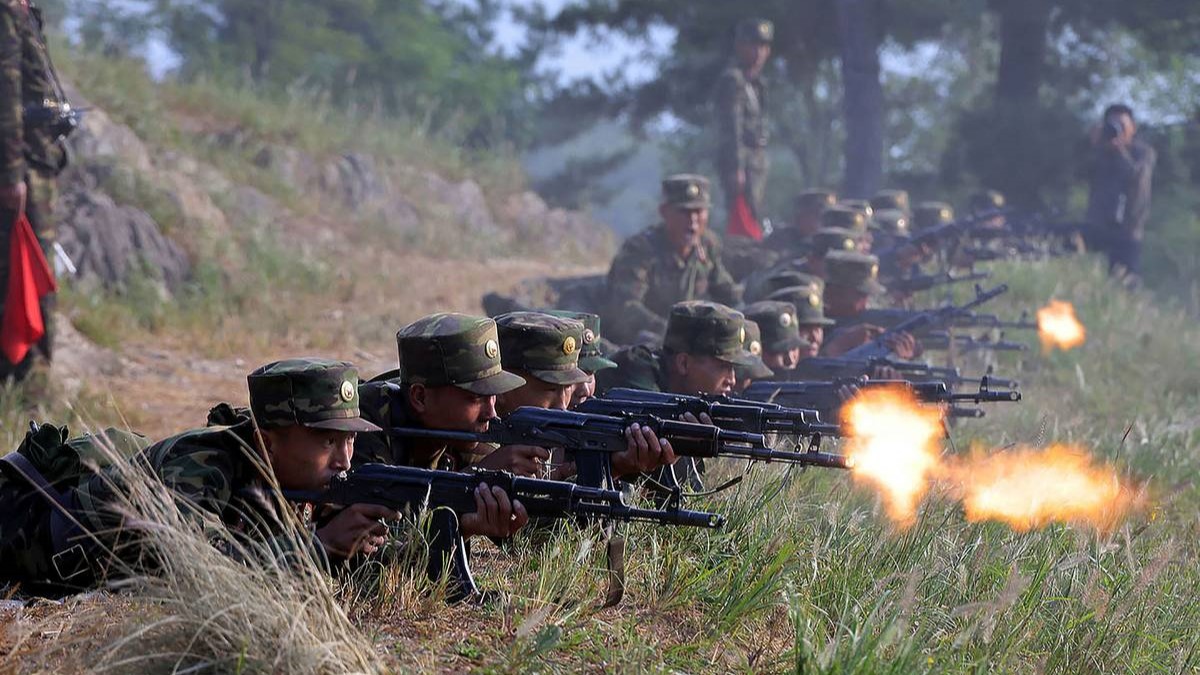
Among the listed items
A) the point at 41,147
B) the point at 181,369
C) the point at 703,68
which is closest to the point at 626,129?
the point at 703,68

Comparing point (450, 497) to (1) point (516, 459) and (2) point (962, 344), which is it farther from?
(2) point (962, 344)

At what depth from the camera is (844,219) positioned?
13578mm

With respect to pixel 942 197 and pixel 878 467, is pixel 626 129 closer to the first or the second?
pixel 942 197

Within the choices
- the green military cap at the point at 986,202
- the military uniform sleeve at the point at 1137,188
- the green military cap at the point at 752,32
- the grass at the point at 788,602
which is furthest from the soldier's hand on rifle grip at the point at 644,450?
the military uniform sleeve at the point at 1137,188

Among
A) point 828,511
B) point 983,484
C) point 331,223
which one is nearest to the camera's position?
point 828,511

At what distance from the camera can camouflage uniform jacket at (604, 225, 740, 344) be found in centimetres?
1111

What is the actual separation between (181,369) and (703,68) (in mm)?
13627

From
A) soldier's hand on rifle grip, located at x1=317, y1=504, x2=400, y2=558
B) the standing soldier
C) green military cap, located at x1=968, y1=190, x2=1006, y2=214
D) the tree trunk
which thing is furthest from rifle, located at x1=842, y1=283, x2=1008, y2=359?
the tree trunk

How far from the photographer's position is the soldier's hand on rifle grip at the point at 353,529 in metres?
4.28

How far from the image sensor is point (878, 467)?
22.4ft

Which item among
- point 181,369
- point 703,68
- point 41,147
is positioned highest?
point 703,68

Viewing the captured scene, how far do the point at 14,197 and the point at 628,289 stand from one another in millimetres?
4607

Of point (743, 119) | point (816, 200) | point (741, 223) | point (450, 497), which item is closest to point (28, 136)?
point (450, 497)

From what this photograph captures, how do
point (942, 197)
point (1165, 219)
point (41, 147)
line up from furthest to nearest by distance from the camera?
point (1165, 219) → point (942, 197) → point (41, 147)
